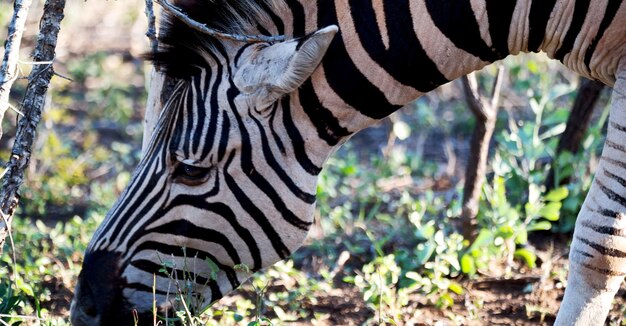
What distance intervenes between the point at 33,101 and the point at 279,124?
45.1 inches

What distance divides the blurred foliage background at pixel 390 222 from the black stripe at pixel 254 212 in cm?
22

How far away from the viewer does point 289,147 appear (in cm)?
357

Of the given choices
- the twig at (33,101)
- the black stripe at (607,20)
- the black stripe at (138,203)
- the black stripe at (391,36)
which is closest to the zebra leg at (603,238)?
the black stripe at (607,20)

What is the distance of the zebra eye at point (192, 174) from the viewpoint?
355 cm

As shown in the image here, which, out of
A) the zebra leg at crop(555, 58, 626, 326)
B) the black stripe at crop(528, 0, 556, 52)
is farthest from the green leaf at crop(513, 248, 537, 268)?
the black stripe at crop(528, 0, 556, 52)

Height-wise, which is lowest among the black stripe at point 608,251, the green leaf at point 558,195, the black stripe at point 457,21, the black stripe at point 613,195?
the black stripe at point 608,251

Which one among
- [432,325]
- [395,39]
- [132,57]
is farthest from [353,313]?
[132,57]

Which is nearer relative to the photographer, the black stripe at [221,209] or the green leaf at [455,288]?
the black stripe at [221,209]

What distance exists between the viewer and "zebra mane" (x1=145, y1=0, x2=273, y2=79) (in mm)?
3592

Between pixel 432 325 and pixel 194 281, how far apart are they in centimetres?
150

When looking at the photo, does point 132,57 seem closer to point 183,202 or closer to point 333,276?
point 333,276

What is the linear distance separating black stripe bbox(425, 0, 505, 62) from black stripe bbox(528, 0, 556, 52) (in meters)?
0.22

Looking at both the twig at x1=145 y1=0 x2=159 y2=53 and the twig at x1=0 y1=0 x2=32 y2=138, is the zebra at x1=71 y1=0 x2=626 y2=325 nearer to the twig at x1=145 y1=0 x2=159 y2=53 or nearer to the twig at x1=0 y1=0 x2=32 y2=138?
the twig at x1=145 y1=0 x2=159 y2=53

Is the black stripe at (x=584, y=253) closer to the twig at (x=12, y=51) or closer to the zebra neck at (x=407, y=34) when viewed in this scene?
the zebra neck at (x=407, y=34)
